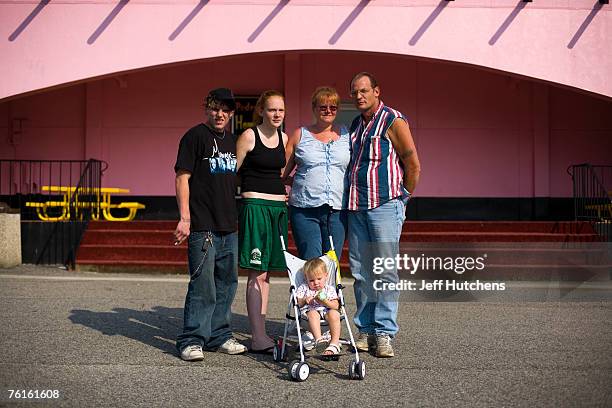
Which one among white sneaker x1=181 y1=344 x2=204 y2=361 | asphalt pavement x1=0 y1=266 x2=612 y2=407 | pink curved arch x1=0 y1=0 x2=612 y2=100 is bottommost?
asphalt pavement x1=0 y1=266 x2=612 y2=407

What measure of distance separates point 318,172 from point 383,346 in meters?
1.40

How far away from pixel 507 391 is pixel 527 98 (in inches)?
478

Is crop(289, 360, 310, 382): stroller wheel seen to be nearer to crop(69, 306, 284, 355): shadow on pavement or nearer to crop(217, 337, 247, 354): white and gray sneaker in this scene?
crop(217, 337, 247, 354): white and gray sneaker

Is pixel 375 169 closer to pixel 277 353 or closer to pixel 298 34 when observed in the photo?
pixel 277 353

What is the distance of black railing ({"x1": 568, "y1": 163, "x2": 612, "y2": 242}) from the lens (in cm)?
1331

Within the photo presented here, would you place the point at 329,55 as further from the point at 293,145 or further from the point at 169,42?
the point at 293,145

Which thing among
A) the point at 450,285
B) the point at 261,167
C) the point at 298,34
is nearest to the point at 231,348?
the point at 261,167

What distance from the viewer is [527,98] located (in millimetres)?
16250

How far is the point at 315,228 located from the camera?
6.20 metres

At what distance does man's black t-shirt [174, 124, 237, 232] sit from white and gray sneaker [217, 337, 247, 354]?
0.88m

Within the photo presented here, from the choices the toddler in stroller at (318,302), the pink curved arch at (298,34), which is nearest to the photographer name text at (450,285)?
the toddler in stroller at (318,302)

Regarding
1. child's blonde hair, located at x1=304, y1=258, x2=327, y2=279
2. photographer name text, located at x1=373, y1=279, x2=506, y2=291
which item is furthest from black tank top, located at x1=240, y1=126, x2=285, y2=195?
photographer name text, located at x1=373, y1=279, x2=506, y2=291

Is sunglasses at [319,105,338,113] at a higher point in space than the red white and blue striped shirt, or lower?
higher

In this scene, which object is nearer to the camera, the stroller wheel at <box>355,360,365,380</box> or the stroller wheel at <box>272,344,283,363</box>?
the stroller wheel at <box>355,360,365,380</box>
